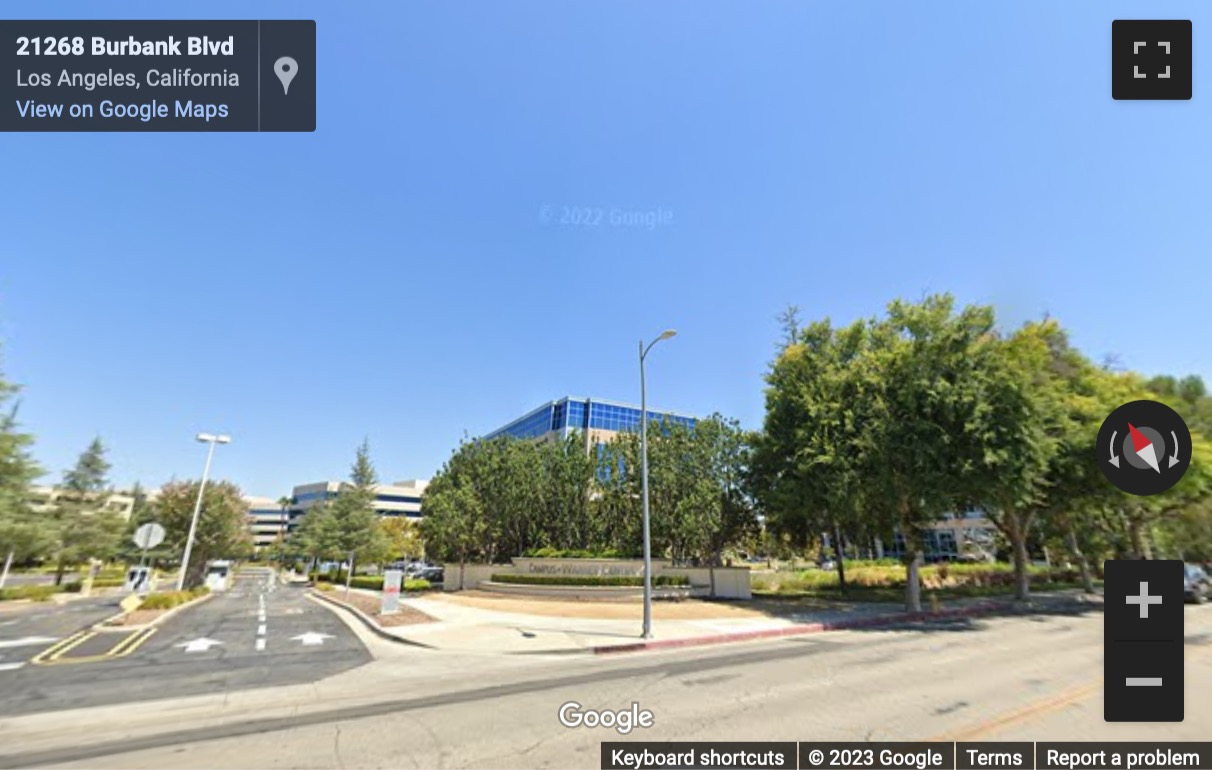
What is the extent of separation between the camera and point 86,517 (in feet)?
125

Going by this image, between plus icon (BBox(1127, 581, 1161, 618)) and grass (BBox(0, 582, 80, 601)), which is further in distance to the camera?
grass (BBox(0, 582, 80, 601))

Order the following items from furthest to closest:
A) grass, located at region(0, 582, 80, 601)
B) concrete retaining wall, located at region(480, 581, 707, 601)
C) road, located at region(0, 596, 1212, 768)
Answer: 1. grass, located at region(0, 582, 80, 601)
2. concrete retaining wall, located at region(480, 581, 707, 601)
3. road, located at region(0, 596, 1212, 768)

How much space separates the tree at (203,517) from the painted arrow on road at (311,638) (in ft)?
82.8

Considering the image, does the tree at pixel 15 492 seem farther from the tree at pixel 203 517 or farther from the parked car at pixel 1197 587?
the parked car at pixel 1197 587

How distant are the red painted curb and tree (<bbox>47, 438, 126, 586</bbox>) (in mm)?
37849

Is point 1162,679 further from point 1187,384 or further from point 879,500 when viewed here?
point 1187,384

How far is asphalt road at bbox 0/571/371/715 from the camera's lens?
9.34 meters

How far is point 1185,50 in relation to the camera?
455 centimetres

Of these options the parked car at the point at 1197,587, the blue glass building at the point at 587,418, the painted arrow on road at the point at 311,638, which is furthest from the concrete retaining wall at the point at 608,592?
the blue glass building at the point at 587,418

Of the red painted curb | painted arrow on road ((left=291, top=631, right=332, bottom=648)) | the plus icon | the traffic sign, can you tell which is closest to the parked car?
the red painted curb

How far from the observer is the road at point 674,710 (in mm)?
6160

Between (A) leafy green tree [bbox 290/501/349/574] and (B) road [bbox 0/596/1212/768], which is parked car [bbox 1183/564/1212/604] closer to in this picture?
(B) road [bbox 0/596/1212/768]

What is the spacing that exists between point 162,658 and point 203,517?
92.7 feet

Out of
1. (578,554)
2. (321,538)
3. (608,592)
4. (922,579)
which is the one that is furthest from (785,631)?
(321,538)
